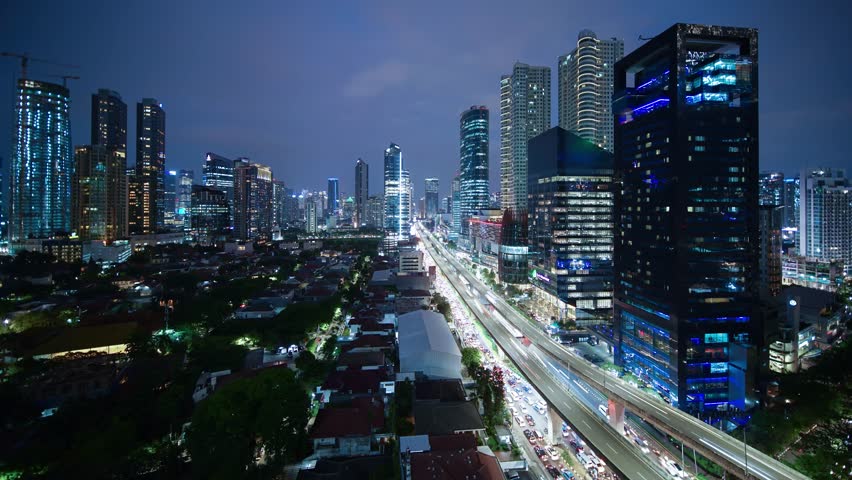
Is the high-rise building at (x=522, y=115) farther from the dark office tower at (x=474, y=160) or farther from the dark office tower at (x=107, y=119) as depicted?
the dark office tower at (x=107, y=119)

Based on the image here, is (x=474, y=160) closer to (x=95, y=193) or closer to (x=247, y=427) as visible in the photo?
(x=95, y=193)

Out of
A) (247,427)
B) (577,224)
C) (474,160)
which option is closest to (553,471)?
(247,427)

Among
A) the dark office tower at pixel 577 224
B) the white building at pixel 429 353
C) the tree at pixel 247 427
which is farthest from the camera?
the dark office tower at pixel 577 224

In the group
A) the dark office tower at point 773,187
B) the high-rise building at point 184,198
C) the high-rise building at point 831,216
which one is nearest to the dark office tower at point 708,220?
the high-rise building at point 831,216

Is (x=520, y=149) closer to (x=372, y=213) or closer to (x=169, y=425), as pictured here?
(x=169, y=425)

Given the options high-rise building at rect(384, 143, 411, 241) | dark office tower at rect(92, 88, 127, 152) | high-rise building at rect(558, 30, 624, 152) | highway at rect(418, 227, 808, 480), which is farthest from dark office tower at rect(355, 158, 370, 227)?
highway at rect(418, 227, 808, 480)

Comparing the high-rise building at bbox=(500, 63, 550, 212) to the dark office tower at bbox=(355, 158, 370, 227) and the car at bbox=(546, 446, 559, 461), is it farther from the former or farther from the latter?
the dark office tower at bbox=(355, 158, 370, 227)
